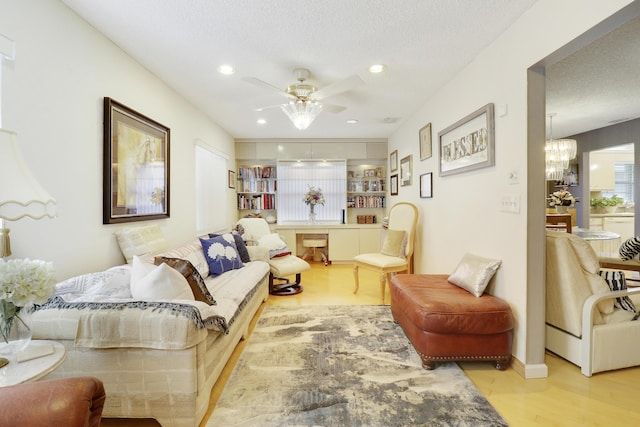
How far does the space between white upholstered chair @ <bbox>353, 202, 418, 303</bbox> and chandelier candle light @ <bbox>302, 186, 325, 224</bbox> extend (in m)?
1.97

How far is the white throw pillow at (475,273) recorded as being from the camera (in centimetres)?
230

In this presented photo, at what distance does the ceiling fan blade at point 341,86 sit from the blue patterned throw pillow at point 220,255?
1820 millimetres

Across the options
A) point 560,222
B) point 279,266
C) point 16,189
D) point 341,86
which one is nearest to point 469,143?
point 341,86

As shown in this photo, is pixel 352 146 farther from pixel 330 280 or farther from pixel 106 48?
pixel 106 48

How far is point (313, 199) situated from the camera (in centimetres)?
592

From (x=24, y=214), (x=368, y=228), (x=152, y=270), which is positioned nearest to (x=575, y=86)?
(x=368, y=228)

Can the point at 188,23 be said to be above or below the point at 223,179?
above

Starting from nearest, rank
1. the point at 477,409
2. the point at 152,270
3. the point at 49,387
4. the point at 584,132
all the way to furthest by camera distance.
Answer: the point at 49,387 < the point at 477,409 < the point at 152,270 < the point at 584,132

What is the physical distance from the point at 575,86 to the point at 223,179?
490 cm

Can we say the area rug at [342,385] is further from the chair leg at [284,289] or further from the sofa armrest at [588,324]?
the chair leg at [284,289]

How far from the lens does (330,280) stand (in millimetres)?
4703

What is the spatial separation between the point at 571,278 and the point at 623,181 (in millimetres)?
6798

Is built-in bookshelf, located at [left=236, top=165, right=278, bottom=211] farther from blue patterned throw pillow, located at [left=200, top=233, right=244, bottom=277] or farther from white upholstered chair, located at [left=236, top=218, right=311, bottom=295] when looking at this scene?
blue patterned throw pillow, located at [left=200, top=233, right=244, bottom=277]

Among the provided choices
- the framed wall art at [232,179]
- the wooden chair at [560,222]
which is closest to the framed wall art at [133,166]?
the framed wall art at [232,179]
